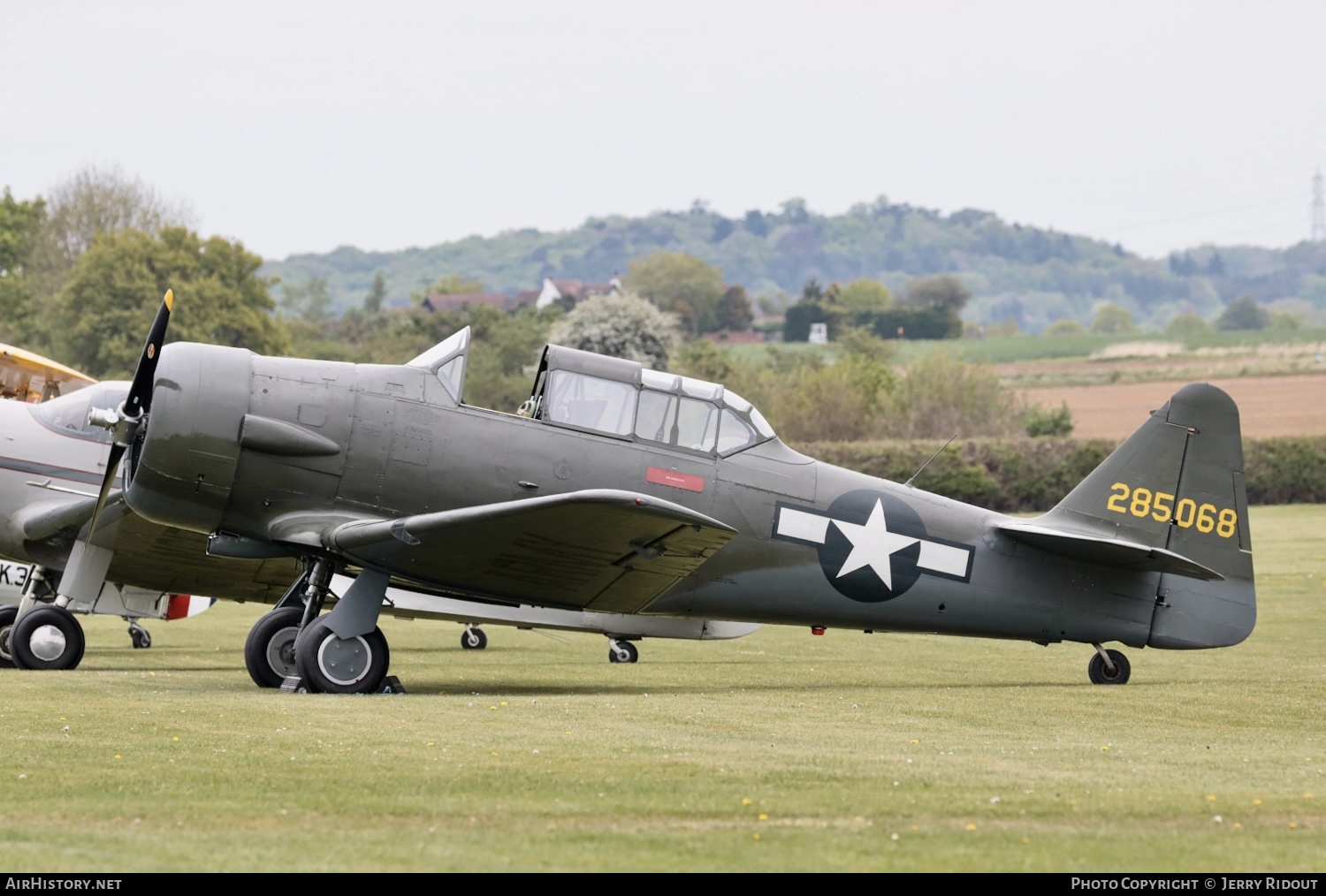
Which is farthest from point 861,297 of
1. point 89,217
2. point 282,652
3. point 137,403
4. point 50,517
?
point 137,403

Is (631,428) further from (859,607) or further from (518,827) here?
(518,827)

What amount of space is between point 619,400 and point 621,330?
5766cm

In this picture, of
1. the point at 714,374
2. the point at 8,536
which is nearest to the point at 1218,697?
the point at 8,536

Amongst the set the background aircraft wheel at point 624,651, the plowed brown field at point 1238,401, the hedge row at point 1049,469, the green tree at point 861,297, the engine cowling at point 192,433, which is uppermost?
the green tree at point 861,297

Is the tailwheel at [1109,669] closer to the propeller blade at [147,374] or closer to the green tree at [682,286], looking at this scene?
the propeller blade at [147,374]

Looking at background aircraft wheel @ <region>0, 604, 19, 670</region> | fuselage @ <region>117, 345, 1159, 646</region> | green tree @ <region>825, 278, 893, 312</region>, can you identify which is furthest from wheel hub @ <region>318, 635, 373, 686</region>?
green tree @ <region>825, 278, 893, 312</region>

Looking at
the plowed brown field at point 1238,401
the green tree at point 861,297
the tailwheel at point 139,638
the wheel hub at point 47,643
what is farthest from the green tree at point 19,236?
the green tree at point 861,297

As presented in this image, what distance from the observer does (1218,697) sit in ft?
39.5

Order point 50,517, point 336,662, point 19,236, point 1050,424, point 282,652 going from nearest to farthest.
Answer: point 336,662, point 282,652, point 50,517, point 1050,424, point 19,236

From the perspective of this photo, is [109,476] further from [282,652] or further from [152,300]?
[152,300]

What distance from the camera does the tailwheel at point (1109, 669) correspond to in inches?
535

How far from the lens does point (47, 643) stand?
13.7m

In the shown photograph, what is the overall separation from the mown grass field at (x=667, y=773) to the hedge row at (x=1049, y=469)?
30.3m

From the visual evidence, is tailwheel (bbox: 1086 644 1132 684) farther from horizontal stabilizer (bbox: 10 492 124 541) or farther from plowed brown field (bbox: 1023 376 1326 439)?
plowed brown field (bbox: 1023 376 1326 439)
